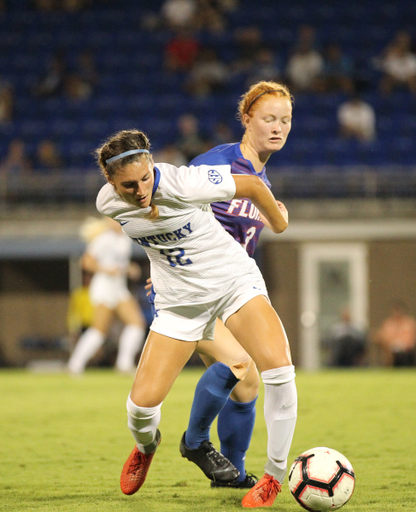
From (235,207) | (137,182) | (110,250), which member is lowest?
(110,250)

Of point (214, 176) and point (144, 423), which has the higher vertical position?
point (214, 176)

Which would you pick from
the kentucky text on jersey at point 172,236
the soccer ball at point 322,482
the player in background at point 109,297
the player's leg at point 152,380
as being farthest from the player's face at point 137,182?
the player in background at point 109,297

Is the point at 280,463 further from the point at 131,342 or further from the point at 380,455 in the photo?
the point at 131,342

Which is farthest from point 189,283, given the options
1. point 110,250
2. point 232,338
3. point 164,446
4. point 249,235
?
point 110,250

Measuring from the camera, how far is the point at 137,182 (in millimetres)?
3600

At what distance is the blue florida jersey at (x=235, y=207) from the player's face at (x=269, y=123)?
121 millimetres

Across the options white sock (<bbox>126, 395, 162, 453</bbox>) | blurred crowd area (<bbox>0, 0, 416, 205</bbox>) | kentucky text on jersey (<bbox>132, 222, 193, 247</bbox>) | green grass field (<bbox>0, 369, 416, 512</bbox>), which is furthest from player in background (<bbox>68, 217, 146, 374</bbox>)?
kentucky text on jersey (<bbox>132, 222, 193, 247</bbox>)

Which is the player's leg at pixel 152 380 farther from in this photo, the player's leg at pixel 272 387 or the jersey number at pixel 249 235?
the jersey number at pixel 249 235

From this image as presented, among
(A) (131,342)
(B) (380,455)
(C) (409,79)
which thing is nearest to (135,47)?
(C) (409,79)

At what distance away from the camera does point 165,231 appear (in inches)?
151

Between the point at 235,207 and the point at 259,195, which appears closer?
the point at 259,195

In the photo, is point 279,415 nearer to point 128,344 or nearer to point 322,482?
point 322,482

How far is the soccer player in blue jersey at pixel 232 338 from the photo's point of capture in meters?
4.25

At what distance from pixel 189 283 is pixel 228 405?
2.69 feet
